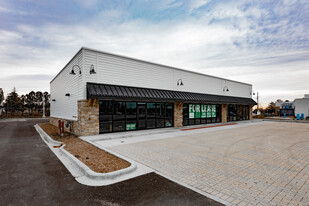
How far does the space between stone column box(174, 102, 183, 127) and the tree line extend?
50120 millimetres

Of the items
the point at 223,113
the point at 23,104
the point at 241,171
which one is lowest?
the point at 241,171

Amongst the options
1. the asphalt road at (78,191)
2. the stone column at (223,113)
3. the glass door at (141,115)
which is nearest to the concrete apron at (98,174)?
the asphalt road at (78,191)

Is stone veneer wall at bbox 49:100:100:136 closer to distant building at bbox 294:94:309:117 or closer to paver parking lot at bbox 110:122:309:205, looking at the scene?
paver parking lot at bbox 110:122:309:205

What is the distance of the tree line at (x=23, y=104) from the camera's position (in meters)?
50.5

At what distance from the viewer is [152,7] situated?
1112 cm

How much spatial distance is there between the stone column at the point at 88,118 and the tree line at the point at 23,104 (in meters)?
48.9

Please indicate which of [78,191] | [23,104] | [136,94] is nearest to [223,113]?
[136,94]

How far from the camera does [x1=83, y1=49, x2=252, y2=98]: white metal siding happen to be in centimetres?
1170

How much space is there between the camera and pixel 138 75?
1397 centimetres

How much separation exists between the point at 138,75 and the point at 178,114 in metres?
6.14

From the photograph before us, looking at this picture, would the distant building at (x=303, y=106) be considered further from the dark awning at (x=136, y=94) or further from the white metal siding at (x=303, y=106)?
the dark awning at (x=136, y=94)

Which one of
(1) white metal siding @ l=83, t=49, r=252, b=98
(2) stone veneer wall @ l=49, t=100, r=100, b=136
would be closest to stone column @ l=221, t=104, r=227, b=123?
(1) white metal siding @ l=83, t=49, r=252, b=98

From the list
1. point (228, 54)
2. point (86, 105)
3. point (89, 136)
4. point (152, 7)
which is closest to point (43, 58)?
point (86, 105)

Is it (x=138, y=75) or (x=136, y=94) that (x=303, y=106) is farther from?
(x=136, y=94)
